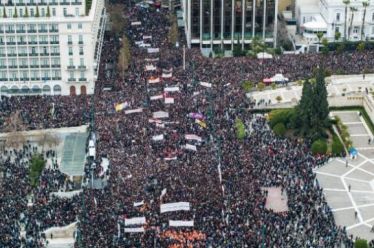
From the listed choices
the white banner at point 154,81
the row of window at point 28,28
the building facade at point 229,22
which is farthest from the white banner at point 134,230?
the building facade at point 229,22

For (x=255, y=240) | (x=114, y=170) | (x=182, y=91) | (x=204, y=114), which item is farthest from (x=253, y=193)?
(x=182, y=91)

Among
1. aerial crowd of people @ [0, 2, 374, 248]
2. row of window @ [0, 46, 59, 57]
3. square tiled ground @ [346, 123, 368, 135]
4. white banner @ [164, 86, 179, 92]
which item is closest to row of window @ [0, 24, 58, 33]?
row of window @ [0, 46, 59, 57]

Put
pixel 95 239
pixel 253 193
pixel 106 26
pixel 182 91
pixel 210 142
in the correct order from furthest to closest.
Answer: pixel 106 26, pixel 182 91, pixel 210 142, pixel 253 193, pixel 95 239

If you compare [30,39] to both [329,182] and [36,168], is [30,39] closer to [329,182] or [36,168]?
[36,168]

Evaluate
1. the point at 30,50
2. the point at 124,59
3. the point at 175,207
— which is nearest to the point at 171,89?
the point at 124,59

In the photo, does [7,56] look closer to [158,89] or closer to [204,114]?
[158,89]

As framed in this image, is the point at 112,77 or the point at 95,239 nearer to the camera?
the point at 95,239

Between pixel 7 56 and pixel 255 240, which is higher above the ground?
pixel 7 56

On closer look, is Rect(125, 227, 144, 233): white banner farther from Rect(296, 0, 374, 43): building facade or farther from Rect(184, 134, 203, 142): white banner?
Rect(296, 0, 374, 43): building facade
